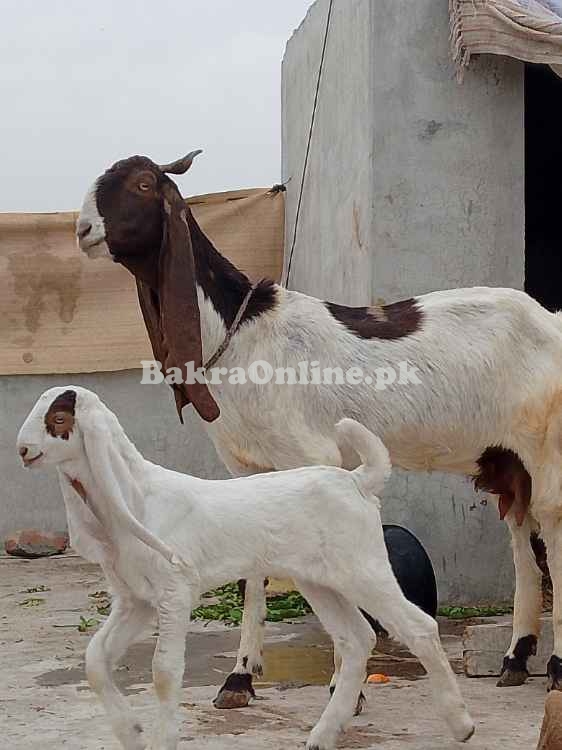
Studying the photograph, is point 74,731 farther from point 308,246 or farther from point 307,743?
point 308,246

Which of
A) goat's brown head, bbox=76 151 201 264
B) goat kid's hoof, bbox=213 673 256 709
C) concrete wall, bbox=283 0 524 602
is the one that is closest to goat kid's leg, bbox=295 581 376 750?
goat kid's hoof, bbox=213 673 256 709

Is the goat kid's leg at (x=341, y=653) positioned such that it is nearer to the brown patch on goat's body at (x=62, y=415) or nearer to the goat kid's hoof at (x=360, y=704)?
the goat kid's hoof at (x=360, y=704)

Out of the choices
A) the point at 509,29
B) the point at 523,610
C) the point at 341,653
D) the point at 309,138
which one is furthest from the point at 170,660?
the point at 309,138

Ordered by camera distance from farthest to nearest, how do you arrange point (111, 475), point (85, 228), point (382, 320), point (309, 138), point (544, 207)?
point (544, 207) < point (309, 138) < point (382, 320) < point (85, 228) < point (111, 475)

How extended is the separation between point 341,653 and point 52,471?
5.37 metres

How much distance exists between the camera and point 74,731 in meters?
3.96

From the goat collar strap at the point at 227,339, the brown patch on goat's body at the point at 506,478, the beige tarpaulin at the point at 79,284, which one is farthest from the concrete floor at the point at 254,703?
the beige tarpaulin at the point at 79,284

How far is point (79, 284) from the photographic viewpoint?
344 inches

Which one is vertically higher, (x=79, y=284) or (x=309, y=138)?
(x=309, y=138)

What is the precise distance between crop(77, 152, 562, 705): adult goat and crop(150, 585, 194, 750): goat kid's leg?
98 cm

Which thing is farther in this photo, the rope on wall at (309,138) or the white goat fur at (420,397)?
the rope on wall at (309,138)

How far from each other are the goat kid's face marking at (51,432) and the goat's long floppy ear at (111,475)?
48 millimetres

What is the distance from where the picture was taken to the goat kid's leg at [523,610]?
4.72 m

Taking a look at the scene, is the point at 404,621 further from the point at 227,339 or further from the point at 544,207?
the point at 544,207
